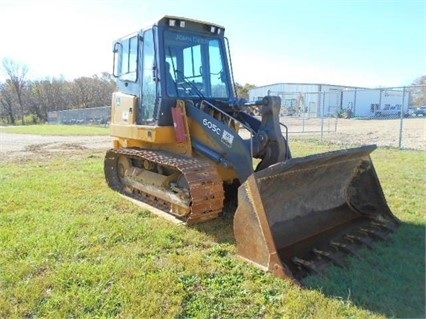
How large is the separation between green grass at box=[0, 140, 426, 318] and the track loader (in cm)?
24

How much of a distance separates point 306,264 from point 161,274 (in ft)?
4.46

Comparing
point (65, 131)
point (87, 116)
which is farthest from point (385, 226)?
point (87, 116)

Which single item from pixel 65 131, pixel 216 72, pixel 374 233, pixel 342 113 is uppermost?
pixel 216 72

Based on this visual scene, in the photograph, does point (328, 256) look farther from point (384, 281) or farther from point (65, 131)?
point (65, 131)

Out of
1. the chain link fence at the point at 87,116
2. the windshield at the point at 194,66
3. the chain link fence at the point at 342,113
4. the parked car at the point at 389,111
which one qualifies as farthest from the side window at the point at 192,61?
the parked car at the point at 389,111

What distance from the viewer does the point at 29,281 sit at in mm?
3342

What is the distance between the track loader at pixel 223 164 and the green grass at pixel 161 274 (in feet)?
0.77

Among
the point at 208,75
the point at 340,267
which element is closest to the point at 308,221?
the point at 340,267

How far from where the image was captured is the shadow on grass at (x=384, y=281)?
3.03m

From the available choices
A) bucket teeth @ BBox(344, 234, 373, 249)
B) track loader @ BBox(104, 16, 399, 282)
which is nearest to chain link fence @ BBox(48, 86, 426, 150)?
track loader @ BBox(104, 16, 399, 282)

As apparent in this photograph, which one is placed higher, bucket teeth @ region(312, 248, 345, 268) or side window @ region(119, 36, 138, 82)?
side window @ region(119, 36, 138, 82)

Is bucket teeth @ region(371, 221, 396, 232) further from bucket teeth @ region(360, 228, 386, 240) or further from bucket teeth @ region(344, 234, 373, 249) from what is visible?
bucket teeth @ region(344, 234, 373, 249)

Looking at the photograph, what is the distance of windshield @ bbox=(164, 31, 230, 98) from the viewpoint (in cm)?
559

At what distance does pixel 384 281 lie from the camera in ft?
11.1
